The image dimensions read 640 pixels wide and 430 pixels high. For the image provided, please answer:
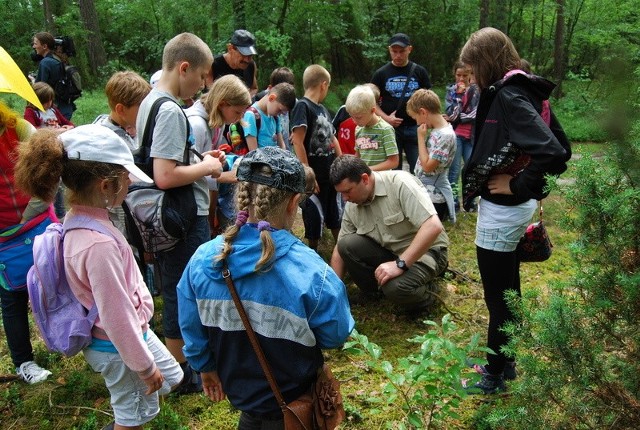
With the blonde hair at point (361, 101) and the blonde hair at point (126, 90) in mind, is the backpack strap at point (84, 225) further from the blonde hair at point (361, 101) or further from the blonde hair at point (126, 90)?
the blonde hair at point (361, 101)

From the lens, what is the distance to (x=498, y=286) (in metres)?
2.90

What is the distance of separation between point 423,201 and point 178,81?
75.5 inches

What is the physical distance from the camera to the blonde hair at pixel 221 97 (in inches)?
138

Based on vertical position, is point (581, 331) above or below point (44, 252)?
below

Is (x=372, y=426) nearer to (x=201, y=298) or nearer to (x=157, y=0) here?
(x=201, y=298)

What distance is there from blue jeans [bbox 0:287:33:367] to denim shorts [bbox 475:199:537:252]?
108 inches

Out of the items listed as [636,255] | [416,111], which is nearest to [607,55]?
[636,255]

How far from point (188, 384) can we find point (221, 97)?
186 centimetres

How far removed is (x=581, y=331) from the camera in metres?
1.82

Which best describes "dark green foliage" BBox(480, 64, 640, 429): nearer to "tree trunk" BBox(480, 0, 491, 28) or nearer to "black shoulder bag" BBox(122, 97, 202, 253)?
"black shoulder bag" BBox(122, 97, 202, 253)

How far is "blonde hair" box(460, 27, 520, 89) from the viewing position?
269 centimetres

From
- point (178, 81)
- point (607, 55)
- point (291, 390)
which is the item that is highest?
point (607, 55)

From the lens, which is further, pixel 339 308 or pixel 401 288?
pixel 401 288

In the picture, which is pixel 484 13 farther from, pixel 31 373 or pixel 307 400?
pixel 307 400
